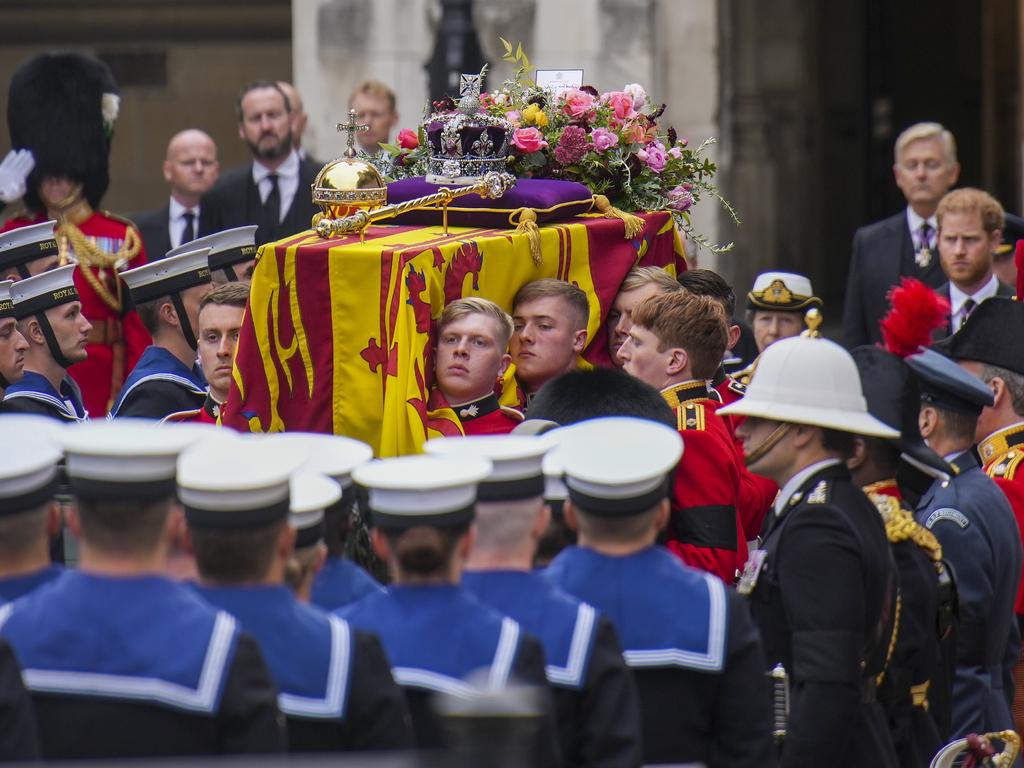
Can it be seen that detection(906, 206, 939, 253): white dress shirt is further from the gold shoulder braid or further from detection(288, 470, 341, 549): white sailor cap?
detection(288, 470, 341, 549): white sailor cap

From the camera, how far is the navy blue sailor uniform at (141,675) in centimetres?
351

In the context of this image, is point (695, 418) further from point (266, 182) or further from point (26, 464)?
point (266, 182)

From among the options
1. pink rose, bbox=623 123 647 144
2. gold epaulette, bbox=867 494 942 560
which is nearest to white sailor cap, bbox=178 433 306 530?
gold epaulette, bbox=867 494 942 560

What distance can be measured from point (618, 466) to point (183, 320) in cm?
A: 341

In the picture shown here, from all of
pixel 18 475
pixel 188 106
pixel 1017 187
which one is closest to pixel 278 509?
pixel 18 475

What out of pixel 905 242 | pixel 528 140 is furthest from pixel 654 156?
pixel 905 242

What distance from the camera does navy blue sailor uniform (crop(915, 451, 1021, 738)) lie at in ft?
17.9

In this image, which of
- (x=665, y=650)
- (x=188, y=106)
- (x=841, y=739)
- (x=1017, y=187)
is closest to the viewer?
(x=665, y=650)

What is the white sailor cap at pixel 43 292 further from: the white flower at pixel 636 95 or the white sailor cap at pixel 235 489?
the white sailor cap at pixel 235 489

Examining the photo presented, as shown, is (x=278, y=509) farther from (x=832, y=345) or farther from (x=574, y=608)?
(x=832, y=345)

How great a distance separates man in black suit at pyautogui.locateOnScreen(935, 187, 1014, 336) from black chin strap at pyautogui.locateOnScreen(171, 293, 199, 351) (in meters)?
3.29

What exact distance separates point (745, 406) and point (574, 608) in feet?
3.61

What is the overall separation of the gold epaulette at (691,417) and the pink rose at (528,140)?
1.31 metres

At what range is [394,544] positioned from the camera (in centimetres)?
379
